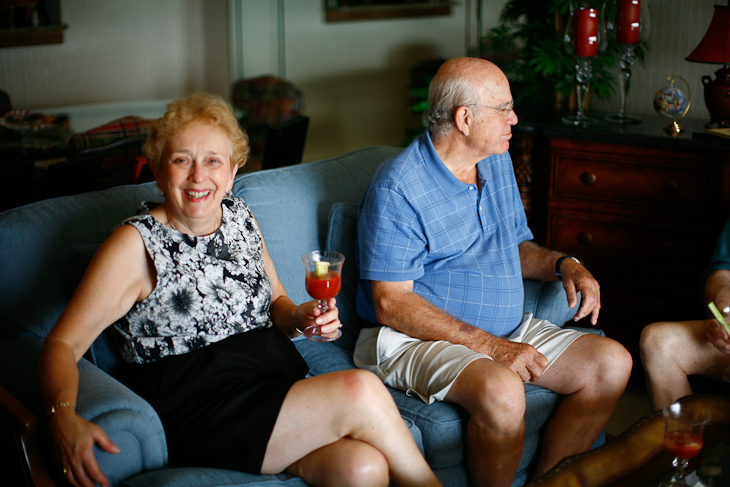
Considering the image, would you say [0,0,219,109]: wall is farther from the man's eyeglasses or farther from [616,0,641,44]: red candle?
the man's eyeglasses

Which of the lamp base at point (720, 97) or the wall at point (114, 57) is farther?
the wall at point (114, 57)

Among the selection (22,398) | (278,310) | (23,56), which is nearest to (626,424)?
(278,310)

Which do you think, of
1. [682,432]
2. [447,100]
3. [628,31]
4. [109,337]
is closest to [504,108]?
[447,100]

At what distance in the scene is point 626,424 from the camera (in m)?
2.49

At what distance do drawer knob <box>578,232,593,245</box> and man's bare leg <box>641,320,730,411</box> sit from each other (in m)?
0.88

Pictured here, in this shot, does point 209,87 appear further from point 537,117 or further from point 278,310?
point 278,310

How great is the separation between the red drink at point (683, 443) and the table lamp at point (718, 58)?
163cm

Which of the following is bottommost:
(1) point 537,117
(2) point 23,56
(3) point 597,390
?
(3) point 597,390

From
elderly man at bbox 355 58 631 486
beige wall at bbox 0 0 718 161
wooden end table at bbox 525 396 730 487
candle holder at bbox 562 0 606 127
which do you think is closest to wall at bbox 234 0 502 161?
beige wall at bbox 0 0 718 161

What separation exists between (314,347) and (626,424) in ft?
4.01

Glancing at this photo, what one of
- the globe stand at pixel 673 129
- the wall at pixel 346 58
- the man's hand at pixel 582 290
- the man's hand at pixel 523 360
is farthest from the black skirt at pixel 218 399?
the wall at pixel 346 58

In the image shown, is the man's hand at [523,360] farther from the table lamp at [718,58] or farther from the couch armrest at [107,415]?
the table lamp at [718,58]

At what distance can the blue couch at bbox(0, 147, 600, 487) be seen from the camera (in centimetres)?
138

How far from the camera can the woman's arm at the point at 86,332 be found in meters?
1.26
